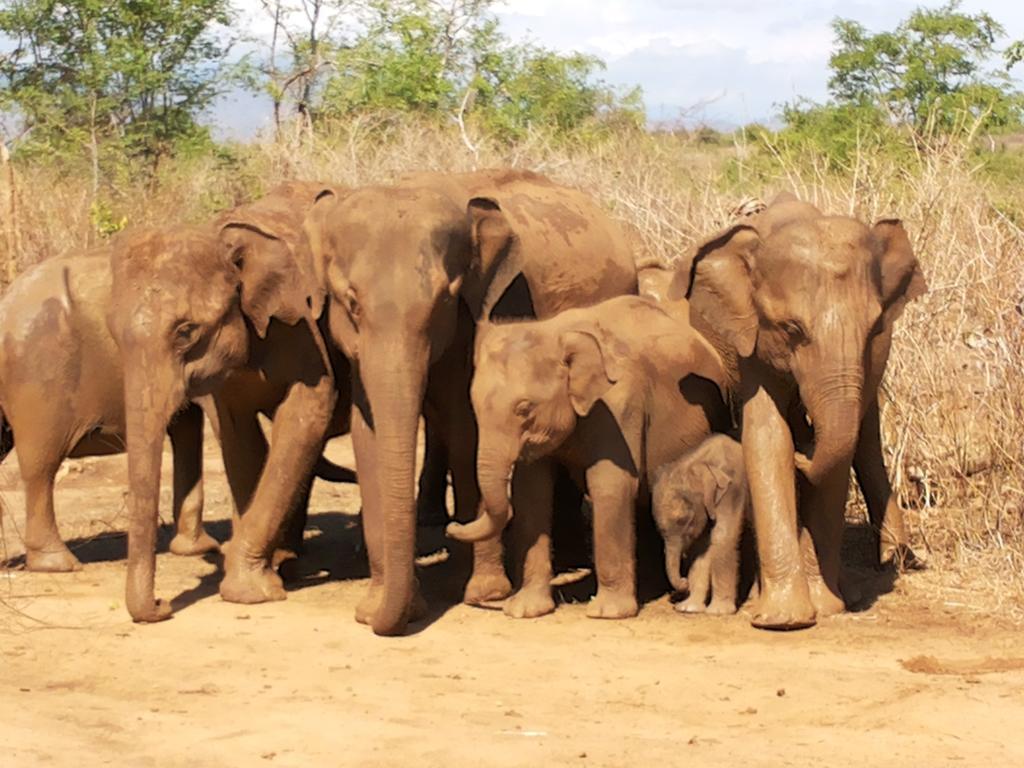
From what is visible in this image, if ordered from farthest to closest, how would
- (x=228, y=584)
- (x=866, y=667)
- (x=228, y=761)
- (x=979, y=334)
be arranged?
(x=979, y=334), (x=228, y=584), (x=866, y=667), (x=228, y=761)

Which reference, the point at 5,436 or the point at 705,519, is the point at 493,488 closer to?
the point at 705,519

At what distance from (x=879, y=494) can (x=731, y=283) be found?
1553mm

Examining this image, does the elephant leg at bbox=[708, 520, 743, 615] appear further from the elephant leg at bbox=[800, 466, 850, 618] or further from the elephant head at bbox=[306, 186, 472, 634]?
the elephant head at bbox=[306, 186, 472, 634]

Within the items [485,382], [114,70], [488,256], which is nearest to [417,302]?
[485,382]

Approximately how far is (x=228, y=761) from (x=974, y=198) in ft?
21.8

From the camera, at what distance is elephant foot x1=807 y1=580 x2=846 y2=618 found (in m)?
8.72

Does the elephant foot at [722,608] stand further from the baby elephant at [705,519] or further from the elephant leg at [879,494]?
the elephant leg at [879,494]

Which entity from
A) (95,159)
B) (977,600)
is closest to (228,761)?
(977,600)

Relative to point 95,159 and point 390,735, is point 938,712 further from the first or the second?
point 95,159

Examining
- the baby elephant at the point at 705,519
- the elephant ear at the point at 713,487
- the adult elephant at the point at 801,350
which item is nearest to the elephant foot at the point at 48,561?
the baby elephant at the point at 705,519

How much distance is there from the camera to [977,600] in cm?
889

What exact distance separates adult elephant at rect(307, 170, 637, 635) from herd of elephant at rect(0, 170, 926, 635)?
0.04 ft

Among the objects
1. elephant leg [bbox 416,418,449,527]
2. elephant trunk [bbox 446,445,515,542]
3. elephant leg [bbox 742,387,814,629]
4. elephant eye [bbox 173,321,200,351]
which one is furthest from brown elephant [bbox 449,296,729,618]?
elephant leg [bbox 416,418,449,527]

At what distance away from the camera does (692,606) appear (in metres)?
8.83
